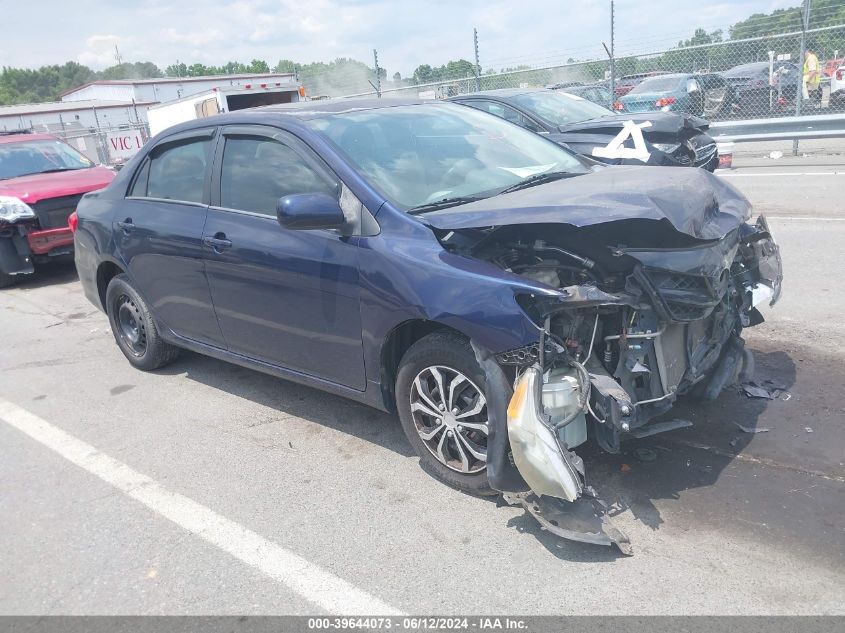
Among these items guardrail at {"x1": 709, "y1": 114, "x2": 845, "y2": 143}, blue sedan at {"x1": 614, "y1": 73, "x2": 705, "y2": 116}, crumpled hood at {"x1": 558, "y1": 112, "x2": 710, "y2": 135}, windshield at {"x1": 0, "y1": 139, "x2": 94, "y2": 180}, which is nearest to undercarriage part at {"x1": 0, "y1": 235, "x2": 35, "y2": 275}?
windshield at {"x1": 0, "y1": 139, "x2": 94, "y2": 180}

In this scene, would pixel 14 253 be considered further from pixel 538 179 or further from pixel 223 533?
pixel 538 179

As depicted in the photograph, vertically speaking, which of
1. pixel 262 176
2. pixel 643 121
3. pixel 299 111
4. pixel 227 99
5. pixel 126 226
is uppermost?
pixel 227 99

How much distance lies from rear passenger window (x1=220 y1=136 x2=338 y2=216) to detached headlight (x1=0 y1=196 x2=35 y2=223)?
5572 mm

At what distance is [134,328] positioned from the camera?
572 cm

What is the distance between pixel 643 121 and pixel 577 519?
6.59 metres

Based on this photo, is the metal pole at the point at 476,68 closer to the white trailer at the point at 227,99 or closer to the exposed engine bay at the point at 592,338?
the white trailer at the point at 227,99

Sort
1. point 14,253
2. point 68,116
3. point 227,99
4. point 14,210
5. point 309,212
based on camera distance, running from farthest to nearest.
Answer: point 68,116
point 227,99
point 14,253
point 14,210
point 309,212

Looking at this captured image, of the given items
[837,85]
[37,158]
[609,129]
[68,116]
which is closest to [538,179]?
[609,129]

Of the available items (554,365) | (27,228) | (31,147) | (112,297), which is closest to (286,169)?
(554,365)

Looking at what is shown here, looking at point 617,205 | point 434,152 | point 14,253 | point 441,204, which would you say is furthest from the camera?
point 14,253

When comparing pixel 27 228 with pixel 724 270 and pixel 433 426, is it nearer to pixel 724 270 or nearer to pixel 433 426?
pixel 433 426

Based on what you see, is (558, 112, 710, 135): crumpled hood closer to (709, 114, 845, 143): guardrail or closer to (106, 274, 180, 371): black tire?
(709, 114, 845, 143): guardrail

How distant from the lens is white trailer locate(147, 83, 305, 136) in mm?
16094

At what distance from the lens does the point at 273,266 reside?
13.4 ft
